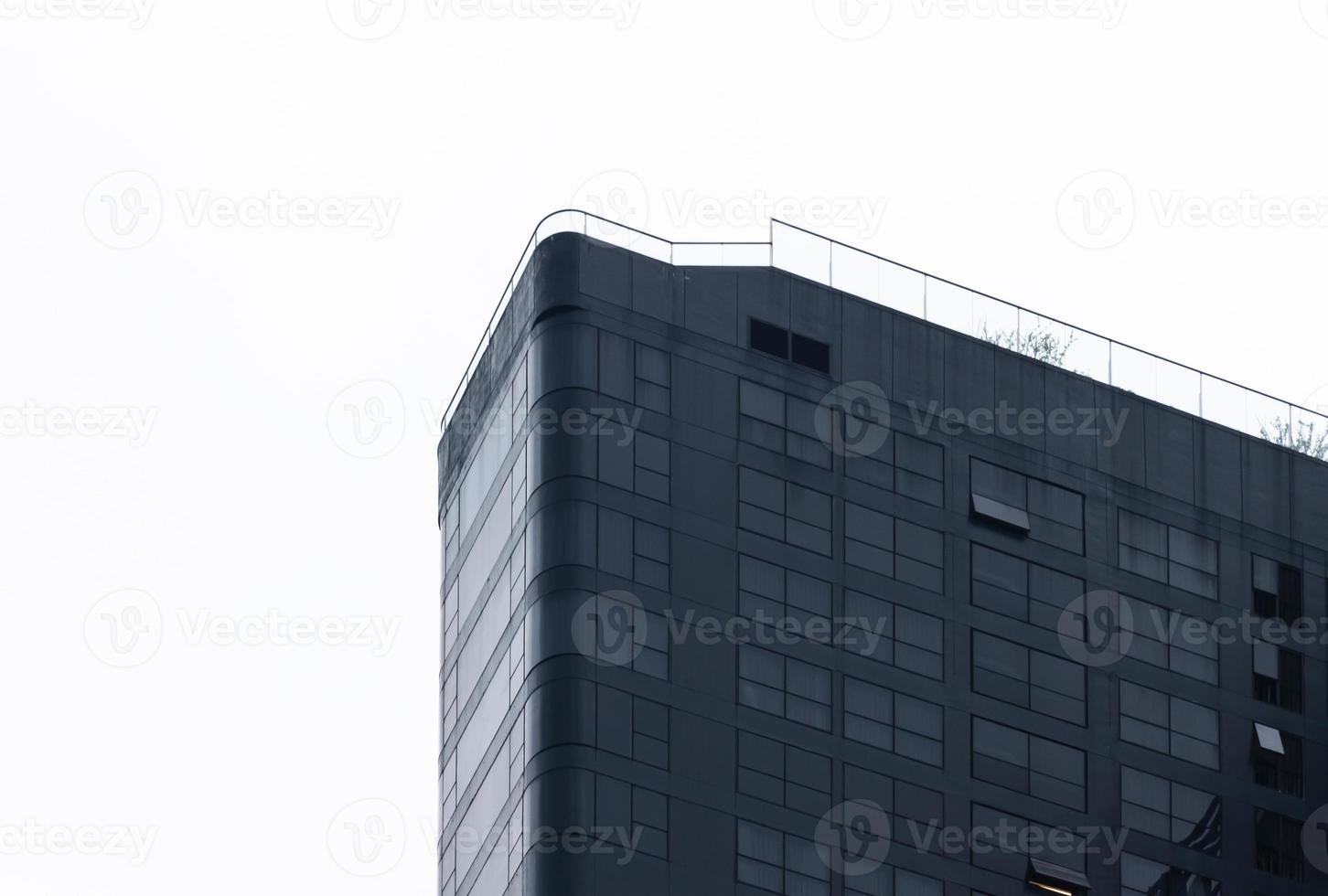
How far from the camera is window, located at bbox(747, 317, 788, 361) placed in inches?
4259

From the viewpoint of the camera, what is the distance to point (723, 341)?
107m

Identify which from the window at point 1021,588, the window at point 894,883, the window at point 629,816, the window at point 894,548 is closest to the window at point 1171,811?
the window at point 1021,588

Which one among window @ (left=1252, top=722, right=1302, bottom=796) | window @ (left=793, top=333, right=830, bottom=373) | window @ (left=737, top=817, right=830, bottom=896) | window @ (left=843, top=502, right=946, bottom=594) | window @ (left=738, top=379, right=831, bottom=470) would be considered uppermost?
window @ (left=793, top=333, right=830, bottom=373)

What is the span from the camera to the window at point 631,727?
9969 centimetres

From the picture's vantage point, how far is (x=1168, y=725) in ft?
367

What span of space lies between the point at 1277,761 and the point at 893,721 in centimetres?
1708

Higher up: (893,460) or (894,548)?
(893,460)

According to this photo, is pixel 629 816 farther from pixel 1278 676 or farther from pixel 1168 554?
pixel 1278 676

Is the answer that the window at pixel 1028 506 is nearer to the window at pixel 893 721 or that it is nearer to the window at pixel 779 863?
the window at pixel 893 721

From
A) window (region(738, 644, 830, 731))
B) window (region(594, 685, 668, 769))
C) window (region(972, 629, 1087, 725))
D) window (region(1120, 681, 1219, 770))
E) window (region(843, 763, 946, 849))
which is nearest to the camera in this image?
window (region(594, 685, 668, 769))

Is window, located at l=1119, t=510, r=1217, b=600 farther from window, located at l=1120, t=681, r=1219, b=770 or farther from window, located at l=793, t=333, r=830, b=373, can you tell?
window, located at l=793, t=333, r=830, b=373

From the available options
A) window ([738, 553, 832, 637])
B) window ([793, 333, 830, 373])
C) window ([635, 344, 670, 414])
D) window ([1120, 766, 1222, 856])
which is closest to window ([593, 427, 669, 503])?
window ([635, 344, 670, 414])

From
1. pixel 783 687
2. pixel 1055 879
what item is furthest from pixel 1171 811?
pixel 783 687

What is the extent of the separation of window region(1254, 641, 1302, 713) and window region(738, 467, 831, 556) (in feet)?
62.6
